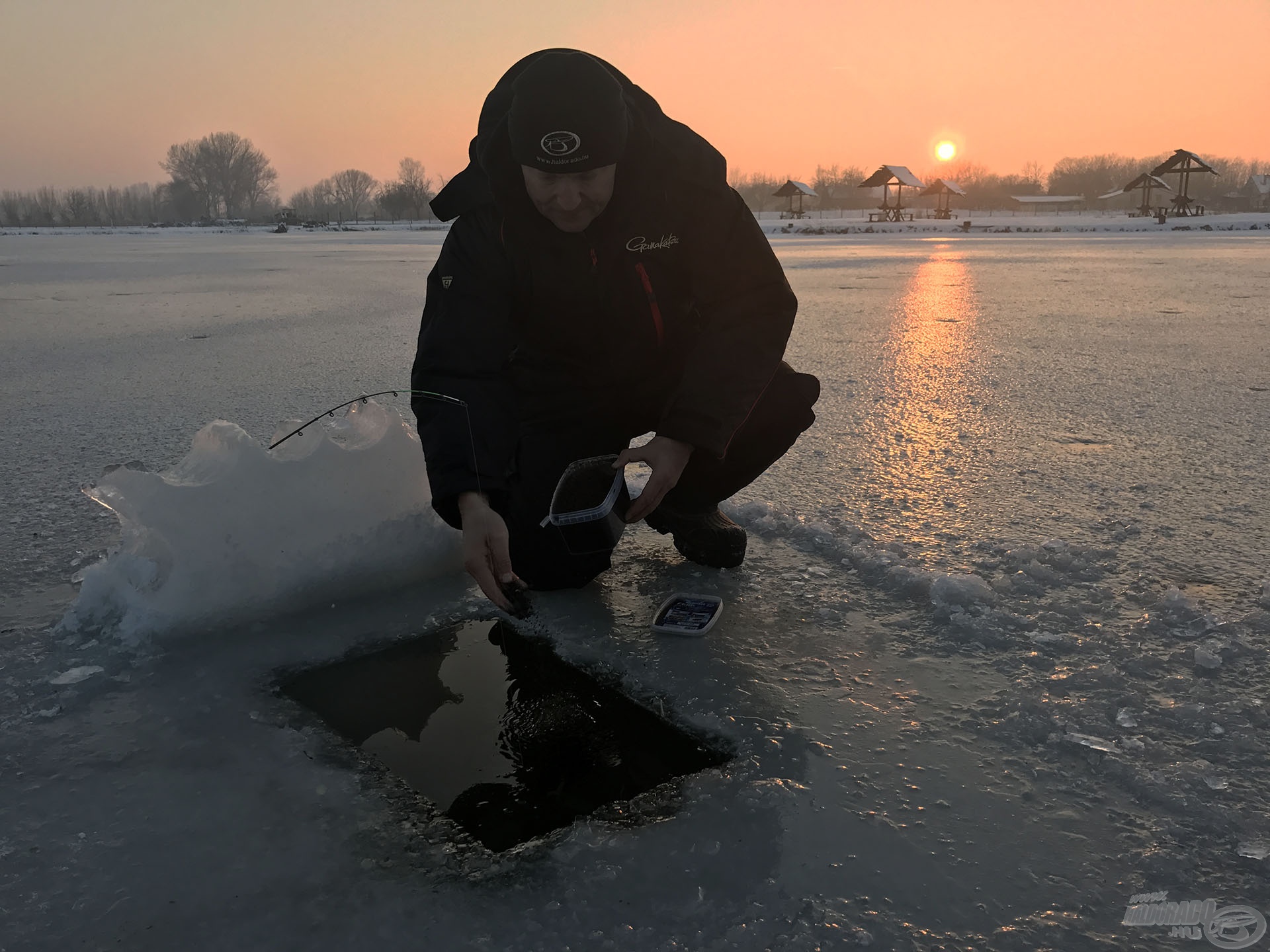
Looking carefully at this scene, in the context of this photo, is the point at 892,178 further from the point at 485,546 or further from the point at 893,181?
the point at 485,546

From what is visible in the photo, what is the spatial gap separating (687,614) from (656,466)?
373mm

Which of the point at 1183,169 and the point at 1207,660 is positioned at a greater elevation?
the point at 1183,169

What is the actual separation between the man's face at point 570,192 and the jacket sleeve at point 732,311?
26cm

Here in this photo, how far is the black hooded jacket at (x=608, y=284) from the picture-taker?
1.84 metres

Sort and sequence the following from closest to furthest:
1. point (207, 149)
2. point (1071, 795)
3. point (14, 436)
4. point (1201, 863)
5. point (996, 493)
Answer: point (1201, 863) < point (1071, 795) < point (996, 493) < point (14, 436) < point (207, 149)

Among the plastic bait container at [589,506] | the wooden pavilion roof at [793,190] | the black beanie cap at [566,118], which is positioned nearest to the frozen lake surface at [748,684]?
the plastic bait container at [589,506]

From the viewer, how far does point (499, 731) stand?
5.18ft

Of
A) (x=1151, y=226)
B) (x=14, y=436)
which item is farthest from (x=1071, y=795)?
(x=1151, y=226)

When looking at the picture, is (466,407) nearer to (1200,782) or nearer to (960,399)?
(1200,782)

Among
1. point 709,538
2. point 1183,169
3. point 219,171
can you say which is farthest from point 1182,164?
point 219,171

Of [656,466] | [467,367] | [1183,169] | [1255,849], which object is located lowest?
[1255,849]

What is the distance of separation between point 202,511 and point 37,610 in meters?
0.45

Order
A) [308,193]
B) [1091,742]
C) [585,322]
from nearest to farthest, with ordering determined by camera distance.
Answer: [1091,742]
[585,322]
[308,193]

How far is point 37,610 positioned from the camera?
201cm
